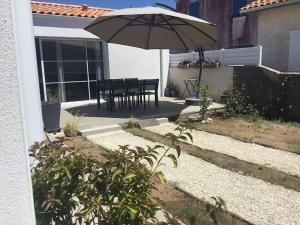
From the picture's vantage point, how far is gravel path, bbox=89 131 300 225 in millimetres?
3762

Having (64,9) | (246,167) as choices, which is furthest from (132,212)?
(64,9)

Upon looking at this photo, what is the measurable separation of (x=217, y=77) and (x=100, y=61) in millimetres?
5021

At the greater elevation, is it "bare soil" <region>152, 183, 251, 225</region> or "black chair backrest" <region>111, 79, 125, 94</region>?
"black chair backrest" <region>111, 79, 125, 94</region>

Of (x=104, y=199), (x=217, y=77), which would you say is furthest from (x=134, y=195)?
(x=217, y=77)

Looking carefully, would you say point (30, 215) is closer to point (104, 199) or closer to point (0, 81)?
point (104, 199)

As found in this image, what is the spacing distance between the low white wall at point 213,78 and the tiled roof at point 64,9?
15.3 feet

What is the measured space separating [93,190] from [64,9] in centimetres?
1202

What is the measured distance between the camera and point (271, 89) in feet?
33.2

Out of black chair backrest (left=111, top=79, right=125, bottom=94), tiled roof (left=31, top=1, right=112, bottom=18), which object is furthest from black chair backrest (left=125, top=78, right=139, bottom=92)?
tiled roof (left=31, top=1, right=112, bottom=18)

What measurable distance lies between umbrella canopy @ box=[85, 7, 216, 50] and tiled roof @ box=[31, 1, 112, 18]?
2.40 metres

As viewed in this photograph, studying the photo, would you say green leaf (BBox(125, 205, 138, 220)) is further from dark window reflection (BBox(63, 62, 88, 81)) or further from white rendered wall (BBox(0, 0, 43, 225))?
dark window reflection (BBox(63, 62, 88, 81))

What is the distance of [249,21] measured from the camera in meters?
19.7

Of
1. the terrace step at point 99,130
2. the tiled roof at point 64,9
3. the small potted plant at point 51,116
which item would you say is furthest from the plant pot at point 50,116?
the tiled roof at point 64,9

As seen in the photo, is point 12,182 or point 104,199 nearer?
point 12,182
